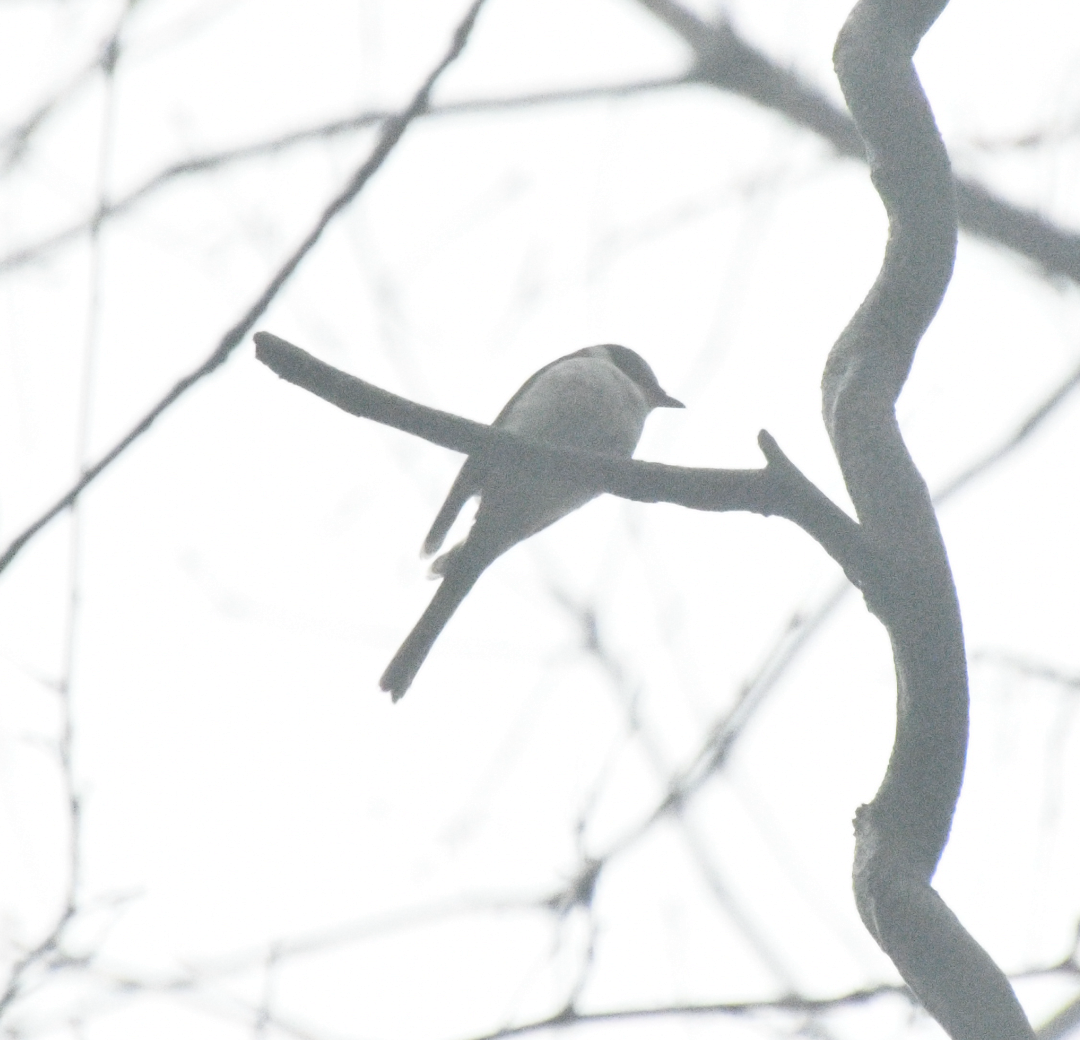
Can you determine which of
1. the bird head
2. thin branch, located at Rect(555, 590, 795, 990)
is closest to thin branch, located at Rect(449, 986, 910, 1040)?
thin branch, located at Rect(555, 590, 795, 990)

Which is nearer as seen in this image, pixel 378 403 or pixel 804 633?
pixel 378 403

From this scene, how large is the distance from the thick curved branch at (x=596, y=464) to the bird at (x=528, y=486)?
172 centimetres

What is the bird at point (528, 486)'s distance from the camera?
155 inches

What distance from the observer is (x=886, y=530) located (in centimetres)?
171

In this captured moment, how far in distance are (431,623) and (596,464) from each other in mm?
2035

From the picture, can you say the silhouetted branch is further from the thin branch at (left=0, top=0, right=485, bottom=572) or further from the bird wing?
the thin branch at (left=0, top=0, right=485, bottom=572)

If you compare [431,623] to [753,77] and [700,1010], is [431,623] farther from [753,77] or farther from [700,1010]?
[753,77]

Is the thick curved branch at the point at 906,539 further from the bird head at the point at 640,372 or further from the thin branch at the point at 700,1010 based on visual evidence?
the bird head at the point at 640,372

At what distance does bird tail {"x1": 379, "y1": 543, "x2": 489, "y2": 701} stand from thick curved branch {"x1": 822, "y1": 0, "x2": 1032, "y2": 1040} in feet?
6.95

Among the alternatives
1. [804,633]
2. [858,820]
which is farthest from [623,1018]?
[804,633]

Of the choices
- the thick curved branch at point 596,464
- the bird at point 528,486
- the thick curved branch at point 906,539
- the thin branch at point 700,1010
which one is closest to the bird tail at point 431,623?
the bird at point 528,486

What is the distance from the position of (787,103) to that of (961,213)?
835mm

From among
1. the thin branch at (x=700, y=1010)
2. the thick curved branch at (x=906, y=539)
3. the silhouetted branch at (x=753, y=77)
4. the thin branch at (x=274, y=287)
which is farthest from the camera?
the silhouetted branch at (x=753, y=77)

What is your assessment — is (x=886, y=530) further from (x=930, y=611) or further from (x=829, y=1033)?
(x=829, y=1033)
